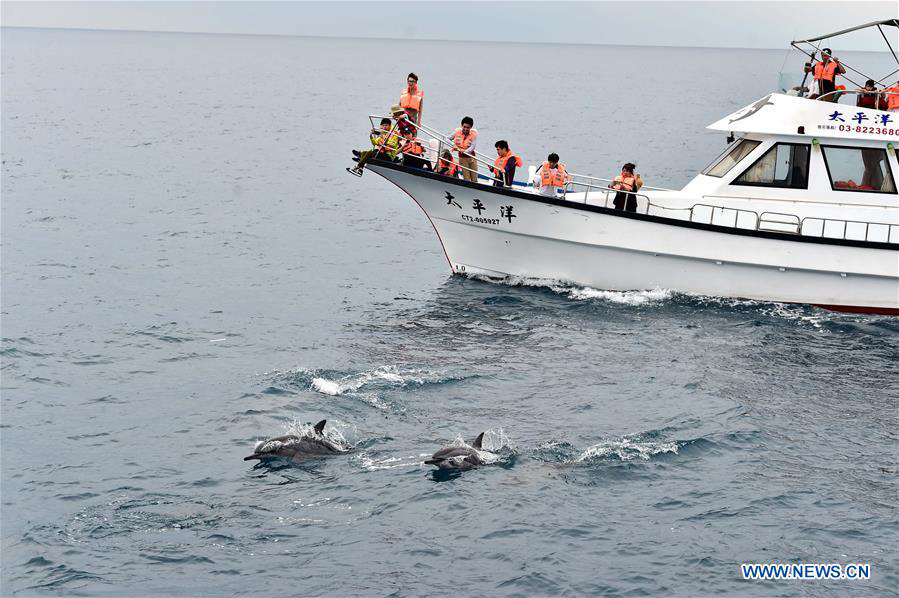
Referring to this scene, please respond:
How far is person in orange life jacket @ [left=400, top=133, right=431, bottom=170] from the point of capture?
25594 mm

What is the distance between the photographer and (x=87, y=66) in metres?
169

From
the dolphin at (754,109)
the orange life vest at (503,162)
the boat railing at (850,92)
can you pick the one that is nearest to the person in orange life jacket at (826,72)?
the boat railing at (850,92)

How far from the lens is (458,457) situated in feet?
53.6

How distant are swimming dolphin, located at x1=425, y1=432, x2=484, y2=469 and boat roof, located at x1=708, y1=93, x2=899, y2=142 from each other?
12.6 meters

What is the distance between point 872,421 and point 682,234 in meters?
7.34

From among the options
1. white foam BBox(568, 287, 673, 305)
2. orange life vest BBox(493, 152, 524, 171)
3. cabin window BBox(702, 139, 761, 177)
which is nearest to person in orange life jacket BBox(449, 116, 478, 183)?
orange life vest BBox(493, 152, 524, 171)

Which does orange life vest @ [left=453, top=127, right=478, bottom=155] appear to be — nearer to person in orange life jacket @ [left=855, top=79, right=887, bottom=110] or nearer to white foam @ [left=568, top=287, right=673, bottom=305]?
white foam @ [left=568, top=287, right=673, bottom=305]

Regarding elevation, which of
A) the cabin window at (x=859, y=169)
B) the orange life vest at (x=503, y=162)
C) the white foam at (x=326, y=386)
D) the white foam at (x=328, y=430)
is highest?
the cabin window at (x=859, y=169)

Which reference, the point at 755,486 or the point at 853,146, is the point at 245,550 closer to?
the point at 755,486

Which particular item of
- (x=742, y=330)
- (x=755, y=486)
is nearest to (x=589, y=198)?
(x=742, y=330)

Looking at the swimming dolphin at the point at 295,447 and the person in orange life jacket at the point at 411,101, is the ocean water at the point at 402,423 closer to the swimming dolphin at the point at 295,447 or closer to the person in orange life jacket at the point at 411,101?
the swimming dolphin at the point at 295,447

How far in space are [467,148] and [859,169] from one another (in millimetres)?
9399

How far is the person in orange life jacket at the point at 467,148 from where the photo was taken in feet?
83.9

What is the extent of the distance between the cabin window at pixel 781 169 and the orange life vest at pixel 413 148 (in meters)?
7.64
